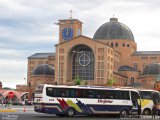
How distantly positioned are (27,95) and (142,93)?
3620 inches

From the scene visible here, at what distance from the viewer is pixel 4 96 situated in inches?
4471

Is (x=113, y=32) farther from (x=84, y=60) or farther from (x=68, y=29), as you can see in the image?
(x=84, y=60)

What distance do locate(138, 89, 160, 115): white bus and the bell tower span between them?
331ft

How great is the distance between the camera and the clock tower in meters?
147

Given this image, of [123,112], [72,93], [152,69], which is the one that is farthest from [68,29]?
[72,93]

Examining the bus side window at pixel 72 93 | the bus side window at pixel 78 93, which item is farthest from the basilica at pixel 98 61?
the bus side window at pixel 72 93

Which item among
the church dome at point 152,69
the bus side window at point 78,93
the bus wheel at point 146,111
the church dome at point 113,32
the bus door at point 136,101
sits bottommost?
the bus wheel at point 146,111

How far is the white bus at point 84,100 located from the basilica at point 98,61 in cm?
6289

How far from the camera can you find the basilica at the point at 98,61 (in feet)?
400

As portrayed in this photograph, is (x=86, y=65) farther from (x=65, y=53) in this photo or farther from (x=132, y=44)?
(x=132, y=44)

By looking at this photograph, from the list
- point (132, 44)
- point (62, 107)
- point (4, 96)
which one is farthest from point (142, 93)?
point (132, 44)

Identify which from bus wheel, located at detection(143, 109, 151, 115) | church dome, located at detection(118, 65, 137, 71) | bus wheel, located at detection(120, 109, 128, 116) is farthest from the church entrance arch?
bus wheel, located at detection(120, 109, 128, 116)

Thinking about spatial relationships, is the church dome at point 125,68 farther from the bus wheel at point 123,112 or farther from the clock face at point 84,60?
the bus wheel at point 123,112

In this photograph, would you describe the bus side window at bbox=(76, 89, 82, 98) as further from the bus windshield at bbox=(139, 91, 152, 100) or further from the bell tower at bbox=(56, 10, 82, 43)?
the bell tower at bbox=(56, 10, 82, 43)
